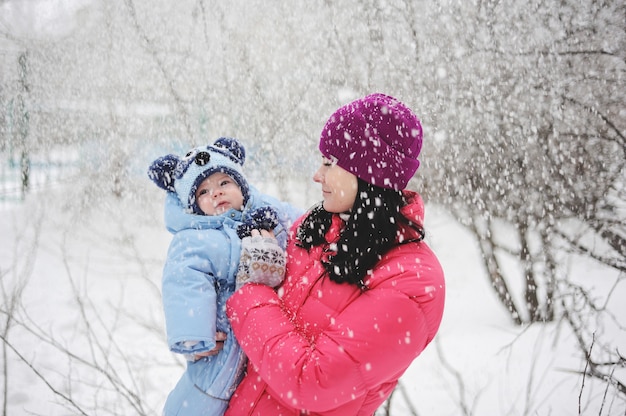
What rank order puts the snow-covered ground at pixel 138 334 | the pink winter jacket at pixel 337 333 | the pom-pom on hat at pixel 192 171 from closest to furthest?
the pink winter jacket at pixel 337 333 < the pom-pom on hat at pixel 192 171 < the snow-covered ground at pixel 138 334

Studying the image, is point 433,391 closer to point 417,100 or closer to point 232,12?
point 417,100

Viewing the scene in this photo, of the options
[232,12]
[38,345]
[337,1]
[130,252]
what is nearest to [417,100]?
[337,1]

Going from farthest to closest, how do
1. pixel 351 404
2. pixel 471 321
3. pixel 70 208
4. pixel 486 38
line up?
pixel 70 208, pixel 471 321, pixel 486 38, pixel 351 404

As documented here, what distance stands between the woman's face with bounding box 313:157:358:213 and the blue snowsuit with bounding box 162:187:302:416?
39 centimetres

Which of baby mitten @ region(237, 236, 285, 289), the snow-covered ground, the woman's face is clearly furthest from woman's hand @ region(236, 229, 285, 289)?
the snow-covered ground

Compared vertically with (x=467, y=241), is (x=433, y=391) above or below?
below

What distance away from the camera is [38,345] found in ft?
18.7

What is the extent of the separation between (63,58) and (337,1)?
21.9 ft

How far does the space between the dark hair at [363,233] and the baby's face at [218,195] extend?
41 cm

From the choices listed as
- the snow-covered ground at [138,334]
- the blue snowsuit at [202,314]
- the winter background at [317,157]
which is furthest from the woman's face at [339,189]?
the winter background at [317,157]

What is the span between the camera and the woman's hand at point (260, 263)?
4.67 ft

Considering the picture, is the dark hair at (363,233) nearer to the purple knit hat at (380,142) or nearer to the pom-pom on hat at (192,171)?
the purple knit hat at (380,142)

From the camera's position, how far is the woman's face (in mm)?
1473

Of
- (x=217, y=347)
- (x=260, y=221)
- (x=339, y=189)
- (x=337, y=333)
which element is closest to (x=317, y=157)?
(x=260, y=221)
